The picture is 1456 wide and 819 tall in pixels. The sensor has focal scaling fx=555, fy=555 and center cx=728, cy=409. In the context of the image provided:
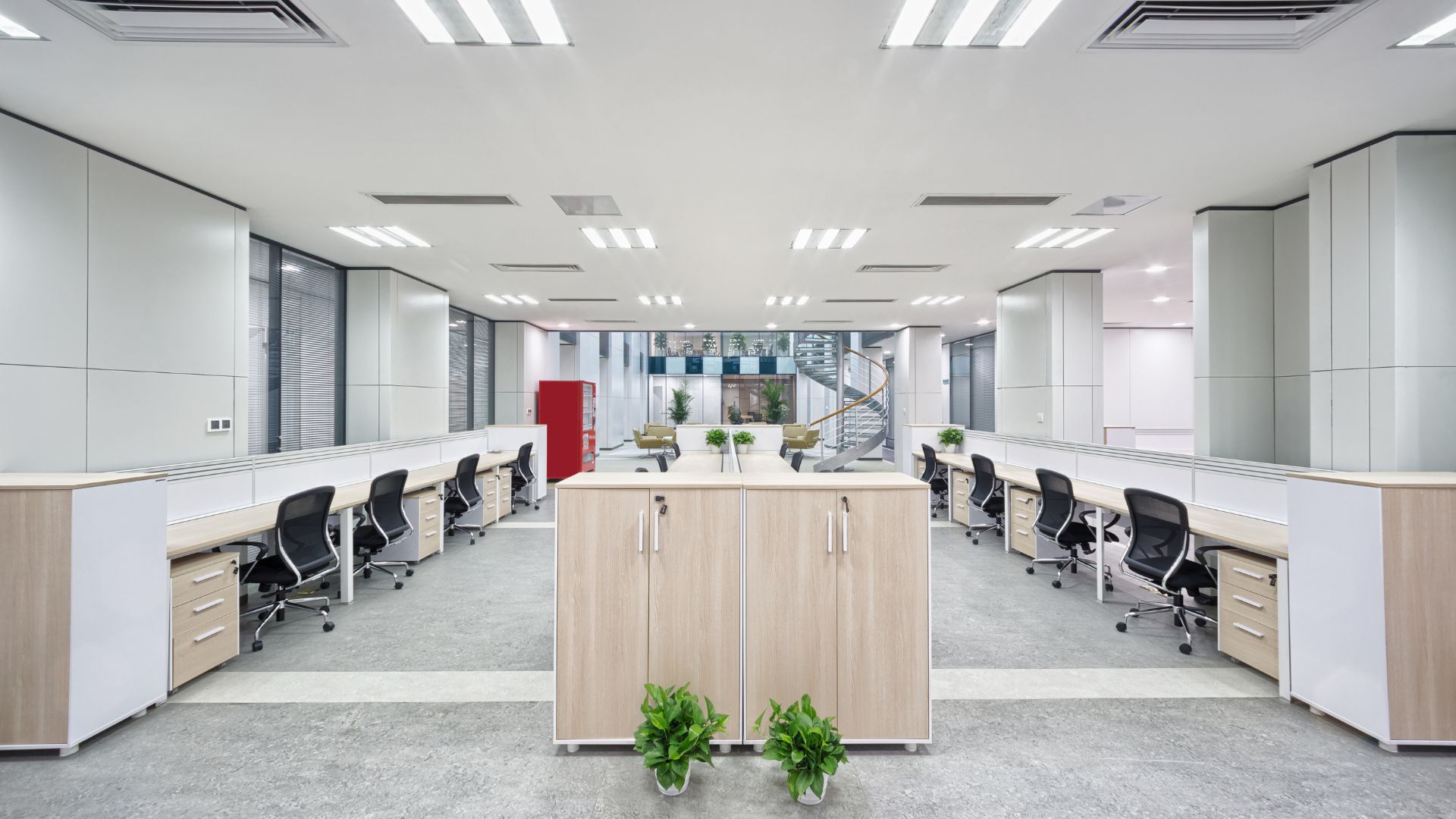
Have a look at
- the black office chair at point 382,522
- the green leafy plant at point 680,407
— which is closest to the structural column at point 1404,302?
the black office chair at point 382,522

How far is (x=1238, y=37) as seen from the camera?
2428 millimetres

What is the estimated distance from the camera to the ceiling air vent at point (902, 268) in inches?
258

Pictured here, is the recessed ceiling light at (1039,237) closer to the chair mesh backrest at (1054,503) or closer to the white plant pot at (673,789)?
the chair mesh backrest at (1054,503)

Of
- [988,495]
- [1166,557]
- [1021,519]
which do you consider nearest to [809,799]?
[1166,557]

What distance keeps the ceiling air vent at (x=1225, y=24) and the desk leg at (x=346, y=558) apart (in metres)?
5.57

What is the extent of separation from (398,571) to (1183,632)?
631 cm

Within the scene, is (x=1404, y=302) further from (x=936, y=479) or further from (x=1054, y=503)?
(x=936, y=479)

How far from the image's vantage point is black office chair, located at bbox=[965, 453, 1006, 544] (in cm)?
610

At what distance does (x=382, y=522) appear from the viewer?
4.74 meters

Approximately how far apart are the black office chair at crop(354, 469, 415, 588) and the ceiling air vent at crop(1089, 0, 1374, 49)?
5.46m

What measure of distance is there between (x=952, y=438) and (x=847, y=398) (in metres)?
8.12

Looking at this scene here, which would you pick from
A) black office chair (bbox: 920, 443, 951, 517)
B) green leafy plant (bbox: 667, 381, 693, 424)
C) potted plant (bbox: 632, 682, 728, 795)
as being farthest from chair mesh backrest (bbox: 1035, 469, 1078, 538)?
green leafy plant (bbox: 667, 381, 693, 424)

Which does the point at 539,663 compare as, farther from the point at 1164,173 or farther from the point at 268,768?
the point at 1164,173

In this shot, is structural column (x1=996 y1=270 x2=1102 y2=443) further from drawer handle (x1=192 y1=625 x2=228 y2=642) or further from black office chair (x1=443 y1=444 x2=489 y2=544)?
drawer handle (x1=192 y1=625 x2=228 y2=642)
